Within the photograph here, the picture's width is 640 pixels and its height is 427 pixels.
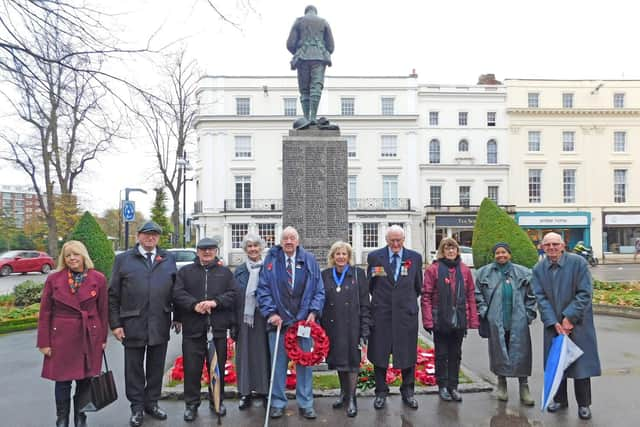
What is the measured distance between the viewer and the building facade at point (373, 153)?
38.4 metres

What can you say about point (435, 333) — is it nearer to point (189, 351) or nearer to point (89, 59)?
point (189, 351)

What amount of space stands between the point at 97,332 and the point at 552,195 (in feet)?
134

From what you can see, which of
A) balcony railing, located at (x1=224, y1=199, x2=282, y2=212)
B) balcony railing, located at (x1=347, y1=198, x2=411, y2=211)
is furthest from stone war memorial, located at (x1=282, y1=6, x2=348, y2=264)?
balcony railing, located at (x1=347, y1=198, x2=411, y2=211)

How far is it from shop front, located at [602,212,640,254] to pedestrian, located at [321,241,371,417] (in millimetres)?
40730

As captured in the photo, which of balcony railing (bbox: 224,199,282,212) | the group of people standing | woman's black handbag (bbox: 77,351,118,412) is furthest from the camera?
balcony railing (bbox: 224,199,282,212)

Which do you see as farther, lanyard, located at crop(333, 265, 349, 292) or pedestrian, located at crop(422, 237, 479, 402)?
pedestrian, located at crop(422, 237, 479, 402)

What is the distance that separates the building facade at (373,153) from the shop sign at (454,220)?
0.26ft

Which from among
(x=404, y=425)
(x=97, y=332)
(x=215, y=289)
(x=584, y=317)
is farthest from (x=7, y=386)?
(x=584, y=317)

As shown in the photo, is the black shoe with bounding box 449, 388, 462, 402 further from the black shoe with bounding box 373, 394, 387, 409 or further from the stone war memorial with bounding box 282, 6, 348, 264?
the stone war memorial with bounding box 282, 6, 348, 264

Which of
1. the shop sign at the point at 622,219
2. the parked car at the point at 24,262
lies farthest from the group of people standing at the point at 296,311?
the shop sign at the point at 622,219

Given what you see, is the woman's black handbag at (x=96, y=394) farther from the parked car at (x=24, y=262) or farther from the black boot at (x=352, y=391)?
A: the parked car at (x=24, y=262)

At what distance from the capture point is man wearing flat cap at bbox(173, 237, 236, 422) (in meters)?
5.19

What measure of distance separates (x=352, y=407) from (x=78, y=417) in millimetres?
2777

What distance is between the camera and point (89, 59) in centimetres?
645
